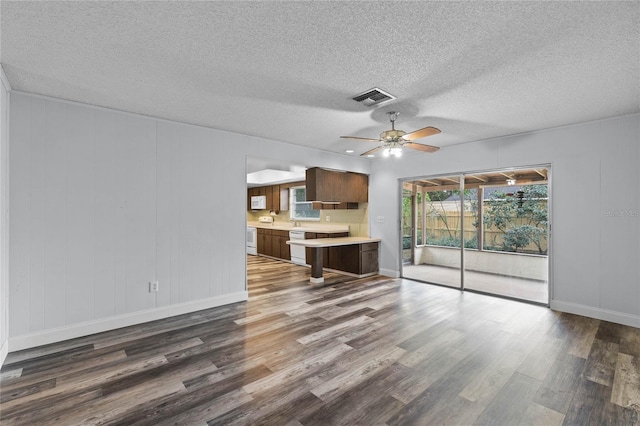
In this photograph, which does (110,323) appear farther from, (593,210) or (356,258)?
(593,210)

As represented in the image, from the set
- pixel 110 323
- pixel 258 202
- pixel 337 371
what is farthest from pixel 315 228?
pixel 337 371

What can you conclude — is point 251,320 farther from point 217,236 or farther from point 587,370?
point 587,370

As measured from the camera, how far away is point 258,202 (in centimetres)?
Result: 970

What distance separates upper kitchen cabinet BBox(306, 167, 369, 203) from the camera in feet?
19.5

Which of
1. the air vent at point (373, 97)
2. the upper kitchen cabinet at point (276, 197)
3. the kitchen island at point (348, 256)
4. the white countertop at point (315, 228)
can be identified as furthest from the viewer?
the upper kitchen cabinet at point (276, 197)

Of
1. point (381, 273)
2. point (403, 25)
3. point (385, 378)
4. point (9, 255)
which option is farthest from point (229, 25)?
point (381, 273)

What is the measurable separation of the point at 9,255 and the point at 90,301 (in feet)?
2.79

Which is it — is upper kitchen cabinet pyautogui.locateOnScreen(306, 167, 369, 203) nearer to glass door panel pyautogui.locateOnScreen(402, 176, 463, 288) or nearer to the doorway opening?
the doorway opening

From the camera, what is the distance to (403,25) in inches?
76.4

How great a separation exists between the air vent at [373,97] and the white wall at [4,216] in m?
3.15

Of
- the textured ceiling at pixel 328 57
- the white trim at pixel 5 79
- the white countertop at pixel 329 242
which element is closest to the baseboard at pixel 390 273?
the white countertop at pixel 329 242

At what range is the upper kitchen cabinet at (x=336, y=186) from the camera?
5.95 metres

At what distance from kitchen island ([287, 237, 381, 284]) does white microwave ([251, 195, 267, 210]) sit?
3.54 metres

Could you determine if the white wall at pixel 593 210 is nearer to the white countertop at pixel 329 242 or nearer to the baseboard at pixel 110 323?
the white countertop at pixel 329 242
